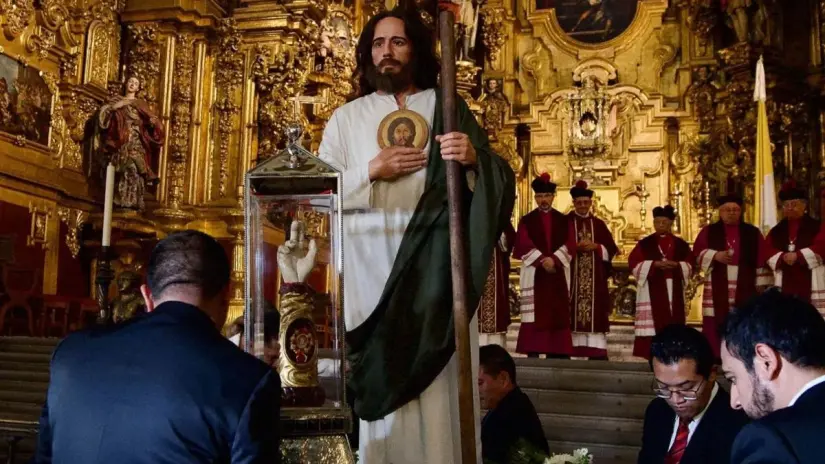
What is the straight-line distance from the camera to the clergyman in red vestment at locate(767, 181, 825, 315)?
8984mm

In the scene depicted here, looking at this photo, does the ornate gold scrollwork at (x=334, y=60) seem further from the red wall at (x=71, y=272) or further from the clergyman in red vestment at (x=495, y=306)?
the clergyman in red vestment at (x=495, y=306)

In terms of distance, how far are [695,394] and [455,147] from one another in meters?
1.44

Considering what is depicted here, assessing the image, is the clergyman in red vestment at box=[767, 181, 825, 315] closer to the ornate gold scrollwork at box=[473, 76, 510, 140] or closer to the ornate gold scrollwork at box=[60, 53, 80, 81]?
the ornate gold scrollwork at box=[473, 76, 510, 140]

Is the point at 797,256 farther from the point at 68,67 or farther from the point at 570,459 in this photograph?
the point at 68,67

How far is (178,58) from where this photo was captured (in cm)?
1320

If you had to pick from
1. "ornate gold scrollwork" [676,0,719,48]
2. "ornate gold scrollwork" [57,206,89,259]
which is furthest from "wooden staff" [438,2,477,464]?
"ornate gold scrollwork" [676,0,719,48]

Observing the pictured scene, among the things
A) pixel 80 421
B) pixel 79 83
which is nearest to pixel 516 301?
pixel 79 83

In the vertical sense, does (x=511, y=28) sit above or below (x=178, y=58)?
above

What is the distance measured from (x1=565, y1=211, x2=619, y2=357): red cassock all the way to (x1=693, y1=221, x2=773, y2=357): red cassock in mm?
1131

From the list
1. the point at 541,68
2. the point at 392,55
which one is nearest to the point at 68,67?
the point at 541,68

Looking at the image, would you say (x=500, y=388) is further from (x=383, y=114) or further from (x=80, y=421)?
(x=80, y=421)

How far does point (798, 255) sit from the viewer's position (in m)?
8.99

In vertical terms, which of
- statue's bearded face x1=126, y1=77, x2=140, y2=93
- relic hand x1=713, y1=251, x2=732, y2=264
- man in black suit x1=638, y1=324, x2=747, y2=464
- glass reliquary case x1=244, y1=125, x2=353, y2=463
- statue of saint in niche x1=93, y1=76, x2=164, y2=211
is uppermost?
statue's bearded face x1=126, y1=77, x2=140, y2=93

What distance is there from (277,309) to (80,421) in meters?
0.92
